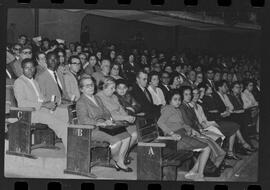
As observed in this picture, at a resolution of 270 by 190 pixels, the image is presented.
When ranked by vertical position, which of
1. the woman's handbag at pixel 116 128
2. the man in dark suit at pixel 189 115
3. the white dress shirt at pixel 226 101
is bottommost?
the woman's handbag at pixel 116 128

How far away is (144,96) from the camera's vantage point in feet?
20.5

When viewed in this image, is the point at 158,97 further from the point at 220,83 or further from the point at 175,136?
the point at 220,83

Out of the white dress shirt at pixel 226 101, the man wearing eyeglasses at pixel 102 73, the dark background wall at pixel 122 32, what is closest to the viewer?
the dark background wall at pixel 122 32

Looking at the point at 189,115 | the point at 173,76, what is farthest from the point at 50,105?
the point at 189,115

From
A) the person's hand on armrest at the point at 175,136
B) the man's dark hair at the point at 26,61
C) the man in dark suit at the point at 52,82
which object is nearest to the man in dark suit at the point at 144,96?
the person's hand on armrest at the point at 175,136

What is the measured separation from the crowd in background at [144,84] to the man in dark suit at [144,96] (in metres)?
0.01

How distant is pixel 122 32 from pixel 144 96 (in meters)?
0.73

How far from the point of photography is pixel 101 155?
20.4 feet

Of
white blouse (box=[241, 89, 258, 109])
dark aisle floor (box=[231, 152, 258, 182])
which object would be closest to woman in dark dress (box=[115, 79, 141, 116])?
white blouse (box=[241, 89, 258, 109])

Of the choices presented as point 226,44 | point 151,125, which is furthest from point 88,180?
point 226,44

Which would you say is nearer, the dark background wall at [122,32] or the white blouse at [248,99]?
the dark background wall at [122,32]

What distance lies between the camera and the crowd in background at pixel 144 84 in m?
6.21

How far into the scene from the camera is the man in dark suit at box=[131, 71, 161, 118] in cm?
625

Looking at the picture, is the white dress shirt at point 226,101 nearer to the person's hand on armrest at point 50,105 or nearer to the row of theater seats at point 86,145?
the row of theater seats at point 86,145
